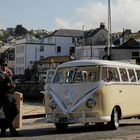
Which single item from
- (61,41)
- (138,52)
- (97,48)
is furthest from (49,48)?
(138,52)

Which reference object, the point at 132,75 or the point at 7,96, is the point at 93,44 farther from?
the point at 7,96

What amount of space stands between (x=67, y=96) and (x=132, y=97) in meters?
2.99

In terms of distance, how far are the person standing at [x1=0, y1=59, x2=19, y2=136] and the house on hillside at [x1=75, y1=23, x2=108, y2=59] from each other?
100.0m

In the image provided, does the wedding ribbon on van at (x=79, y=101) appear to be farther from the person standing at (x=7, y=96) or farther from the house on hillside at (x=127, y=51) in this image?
the house on hillside at (x=127, y=51)

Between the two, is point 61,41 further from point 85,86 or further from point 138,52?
point 85,86

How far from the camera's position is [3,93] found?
50.0 ft

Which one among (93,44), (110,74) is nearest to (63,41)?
(93,44)

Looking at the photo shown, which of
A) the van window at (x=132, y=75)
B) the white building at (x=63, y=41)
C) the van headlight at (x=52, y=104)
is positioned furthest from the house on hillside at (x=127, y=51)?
the van headlight at (x=52, y=104)

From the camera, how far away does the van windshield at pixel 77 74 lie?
1703 cm

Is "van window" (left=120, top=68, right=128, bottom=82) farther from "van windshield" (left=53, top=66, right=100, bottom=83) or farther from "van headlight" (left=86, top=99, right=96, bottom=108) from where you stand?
"van headlight" (left=86, top=99, right=96, bottom=108)

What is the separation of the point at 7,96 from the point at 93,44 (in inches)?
4572

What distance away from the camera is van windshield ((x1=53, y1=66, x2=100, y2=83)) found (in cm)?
1703

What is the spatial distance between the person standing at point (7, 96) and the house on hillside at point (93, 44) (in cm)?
9999

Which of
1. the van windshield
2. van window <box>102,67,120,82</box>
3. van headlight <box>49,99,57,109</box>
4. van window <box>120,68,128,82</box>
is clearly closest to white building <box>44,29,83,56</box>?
van window <box>120,68,128,82</box>
